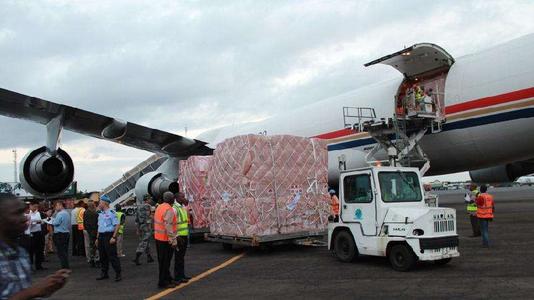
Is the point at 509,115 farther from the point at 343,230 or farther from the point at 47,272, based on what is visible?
the point at 47,272

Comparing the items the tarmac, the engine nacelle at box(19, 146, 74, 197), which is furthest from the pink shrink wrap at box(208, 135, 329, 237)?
the engine nacelle at box(19, 146, 74, 197)

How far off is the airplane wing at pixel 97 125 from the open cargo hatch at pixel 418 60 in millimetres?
8779

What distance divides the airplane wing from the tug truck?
1050 centimetres

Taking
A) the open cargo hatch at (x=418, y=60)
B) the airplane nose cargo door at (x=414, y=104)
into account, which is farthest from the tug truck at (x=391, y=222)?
the open cargo hatch at (x=418, y=60)

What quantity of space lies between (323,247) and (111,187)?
22.8m

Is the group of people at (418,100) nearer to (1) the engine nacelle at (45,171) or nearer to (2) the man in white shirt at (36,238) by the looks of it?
(2) the man in white shirt at (36,238)

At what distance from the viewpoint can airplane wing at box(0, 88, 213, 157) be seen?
16.0 meters

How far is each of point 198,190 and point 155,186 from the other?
453 cm

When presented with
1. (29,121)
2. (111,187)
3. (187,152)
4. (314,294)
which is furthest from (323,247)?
(111,187)

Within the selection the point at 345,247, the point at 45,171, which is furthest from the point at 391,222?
the point at 45,171

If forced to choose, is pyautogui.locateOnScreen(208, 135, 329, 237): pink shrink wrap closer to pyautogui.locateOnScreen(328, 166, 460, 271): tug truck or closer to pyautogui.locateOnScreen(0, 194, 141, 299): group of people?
pyautogui.locateOnScreen(328, 166, 460, 271): tug truck

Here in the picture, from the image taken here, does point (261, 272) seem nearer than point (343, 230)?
Yes

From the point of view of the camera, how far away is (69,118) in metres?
17.6

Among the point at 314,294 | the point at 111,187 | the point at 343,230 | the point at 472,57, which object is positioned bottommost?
the point at 314,294
